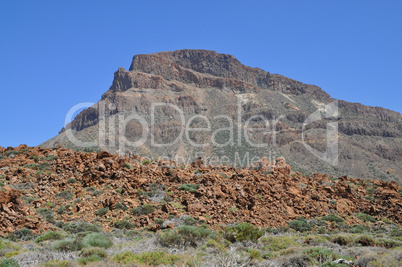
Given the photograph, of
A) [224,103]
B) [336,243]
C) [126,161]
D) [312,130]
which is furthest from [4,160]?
[224,103]

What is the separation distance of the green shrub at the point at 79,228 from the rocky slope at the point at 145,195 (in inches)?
28.6

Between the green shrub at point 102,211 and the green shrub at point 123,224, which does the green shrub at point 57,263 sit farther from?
the green shrub at point 102,211

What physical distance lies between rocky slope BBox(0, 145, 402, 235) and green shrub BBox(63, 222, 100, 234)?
2.38 feet

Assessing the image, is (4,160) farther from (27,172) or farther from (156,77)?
(156,77)

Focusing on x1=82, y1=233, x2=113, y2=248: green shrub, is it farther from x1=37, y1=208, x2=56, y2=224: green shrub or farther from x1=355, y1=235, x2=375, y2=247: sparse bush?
x1=355, y1=235, x2=375, y2=247: sparse bush

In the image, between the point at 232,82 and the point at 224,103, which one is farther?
the point at 232,82

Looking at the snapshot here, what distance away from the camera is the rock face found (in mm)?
83875

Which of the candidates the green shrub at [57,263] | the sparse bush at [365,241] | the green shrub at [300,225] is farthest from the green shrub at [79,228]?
the sparse bush at [365,241]

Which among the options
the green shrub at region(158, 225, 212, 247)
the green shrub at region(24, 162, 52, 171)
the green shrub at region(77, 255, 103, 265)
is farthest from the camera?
the green shrub at region(24, 162, 52, 171)

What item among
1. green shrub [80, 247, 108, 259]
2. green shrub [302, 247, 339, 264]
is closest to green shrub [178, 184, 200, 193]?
green shrub [80, 247, 108, 259]

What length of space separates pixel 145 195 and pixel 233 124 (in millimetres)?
89284

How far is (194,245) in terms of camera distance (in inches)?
497

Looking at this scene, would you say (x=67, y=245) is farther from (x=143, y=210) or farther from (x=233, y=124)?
(x=233, y=124)

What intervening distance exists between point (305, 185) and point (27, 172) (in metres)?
17.6
